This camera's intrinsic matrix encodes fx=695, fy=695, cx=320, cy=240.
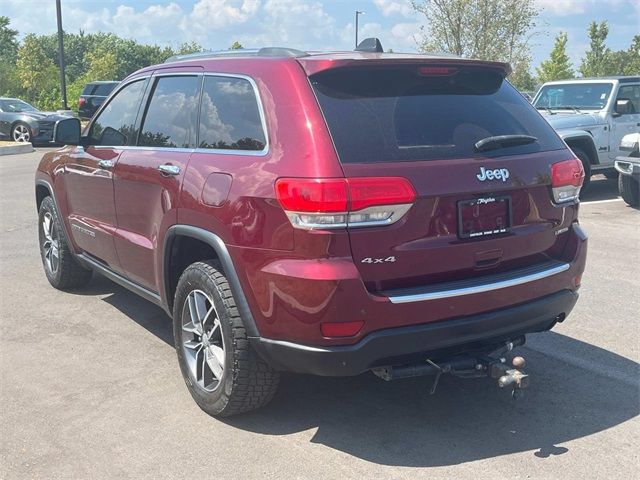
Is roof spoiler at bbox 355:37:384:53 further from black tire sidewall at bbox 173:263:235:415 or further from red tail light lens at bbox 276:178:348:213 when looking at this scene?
black tire sidewall at bbox 173:263:235:415

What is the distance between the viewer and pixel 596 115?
36.0 ft

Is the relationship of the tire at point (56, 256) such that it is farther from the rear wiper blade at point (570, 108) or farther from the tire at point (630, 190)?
the rear wiper blade at point (570, 108)

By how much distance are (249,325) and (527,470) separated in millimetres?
1431

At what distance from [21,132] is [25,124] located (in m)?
0.34

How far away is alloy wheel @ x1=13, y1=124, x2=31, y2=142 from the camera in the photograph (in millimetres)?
21609

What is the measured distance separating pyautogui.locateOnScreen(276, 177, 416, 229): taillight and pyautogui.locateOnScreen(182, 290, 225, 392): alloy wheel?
0.81m

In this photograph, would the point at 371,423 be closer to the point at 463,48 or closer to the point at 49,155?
the point at 49,155

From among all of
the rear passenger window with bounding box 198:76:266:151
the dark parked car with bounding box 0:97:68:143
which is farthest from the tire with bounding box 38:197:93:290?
the dark parked car with bounding box 0:97:68:143

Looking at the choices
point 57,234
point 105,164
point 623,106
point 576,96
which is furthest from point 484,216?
point 576,96

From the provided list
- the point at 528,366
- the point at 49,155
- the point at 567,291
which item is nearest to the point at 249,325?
the point at 567,291

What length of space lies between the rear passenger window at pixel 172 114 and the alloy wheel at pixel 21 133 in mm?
18963

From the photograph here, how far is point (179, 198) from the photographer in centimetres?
378

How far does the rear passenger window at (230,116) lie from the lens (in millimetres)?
3459

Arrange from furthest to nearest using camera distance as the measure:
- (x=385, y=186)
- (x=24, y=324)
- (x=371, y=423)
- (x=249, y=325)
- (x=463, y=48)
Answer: (x=463, y=48) → (x=24, y=324) → (x=371, y=423) → (x=249, y=325) → (x=385, y=186)
